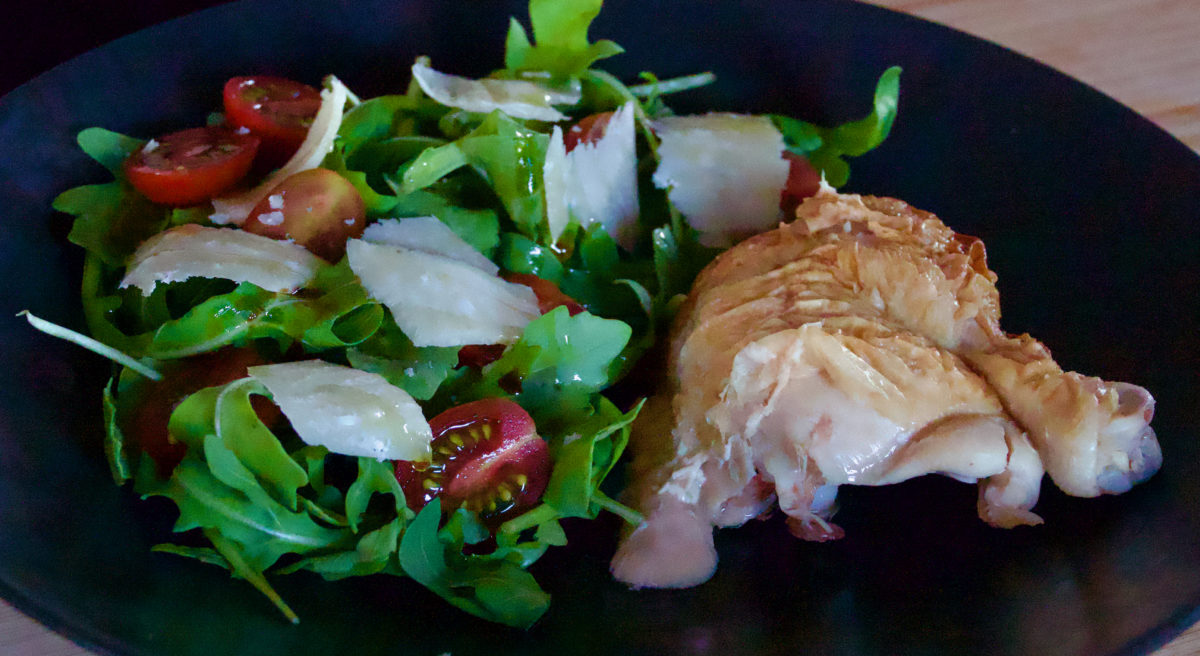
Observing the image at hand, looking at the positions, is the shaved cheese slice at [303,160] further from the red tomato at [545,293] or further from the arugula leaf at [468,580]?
the arugula leaf at [468,580]

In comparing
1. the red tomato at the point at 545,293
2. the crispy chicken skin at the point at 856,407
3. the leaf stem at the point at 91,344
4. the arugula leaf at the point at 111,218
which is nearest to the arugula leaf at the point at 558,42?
the red tomato at the point at 545,293

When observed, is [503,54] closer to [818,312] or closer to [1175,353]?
[818,312]

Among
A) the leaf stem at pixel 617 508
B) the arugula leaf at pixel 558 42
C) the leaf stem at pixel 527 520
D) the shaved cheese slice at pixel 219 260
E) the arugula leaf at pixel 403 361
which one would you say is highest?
the arugula leaf at pixel 558 42

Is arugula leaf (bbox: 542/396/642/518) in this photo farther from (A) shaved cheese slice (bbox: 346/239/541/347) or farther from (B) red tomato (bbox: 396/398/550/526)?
(A) shaved cheese slice (bbox: 346/239/541/347)

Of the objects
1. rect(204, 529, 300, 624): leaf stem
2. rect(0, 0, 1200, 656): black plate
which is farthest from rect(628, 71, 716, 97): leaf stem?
rect(204, 529, 300, 624): leaf stem

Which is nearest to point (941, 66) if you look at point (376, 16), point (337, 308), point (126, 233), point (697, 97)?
point (697, 97)

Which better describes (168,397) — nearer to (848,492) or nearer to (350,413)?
(350,413)

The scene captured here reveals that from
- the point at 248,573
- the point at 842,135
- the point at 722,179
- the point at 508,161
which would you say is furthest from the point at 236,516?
the point at 842,135
